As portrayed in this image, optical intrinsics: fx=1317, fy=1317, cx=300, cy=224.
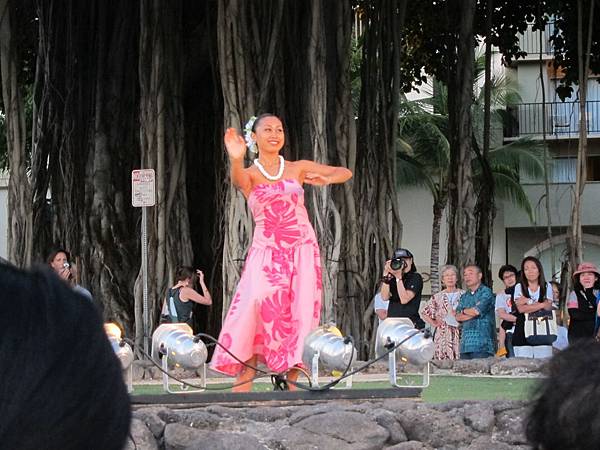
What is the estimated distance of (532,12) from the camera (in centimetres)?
1298

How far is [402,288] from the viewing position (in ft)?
25.7

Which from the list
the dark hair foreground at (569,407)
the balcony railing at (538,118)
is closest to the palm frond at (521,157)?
the balcony railing at (538,118)

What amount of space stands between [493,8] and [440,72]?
986 mm

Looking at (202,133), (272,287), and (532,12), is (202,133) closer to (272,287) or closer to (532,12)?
(532,12)

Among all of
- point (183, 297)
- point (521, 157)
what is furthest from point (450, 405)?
point (521, 157)

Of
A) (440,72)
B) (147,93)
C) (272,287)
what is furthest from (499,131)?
(272,287)

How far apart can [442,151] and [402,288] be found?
58.5 ft

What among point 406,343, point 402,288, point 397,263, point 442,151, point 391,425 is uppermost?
point 442,151

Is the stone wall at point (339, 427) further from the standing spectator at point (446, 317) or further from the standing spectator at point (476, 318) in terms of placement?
the standing spectator at point (446, 317)

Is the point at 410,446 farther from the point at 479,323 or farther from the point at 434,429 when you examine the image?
the point at 479,323

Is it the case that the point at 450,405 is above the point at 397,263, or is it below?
below

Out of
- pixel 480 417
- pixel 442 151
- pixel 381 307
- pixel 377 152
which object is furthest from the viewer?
pixel 442 151

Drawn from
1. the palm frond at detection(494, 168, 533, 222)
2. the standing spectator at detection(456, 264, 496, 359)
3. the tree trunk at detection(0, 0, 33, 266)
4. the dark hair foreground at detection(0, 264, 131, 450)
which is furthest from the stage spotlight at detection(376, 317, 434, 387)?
the palm frond at detection(494, 168, 533, 222)

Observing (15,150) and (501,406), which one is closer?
(501,406)
